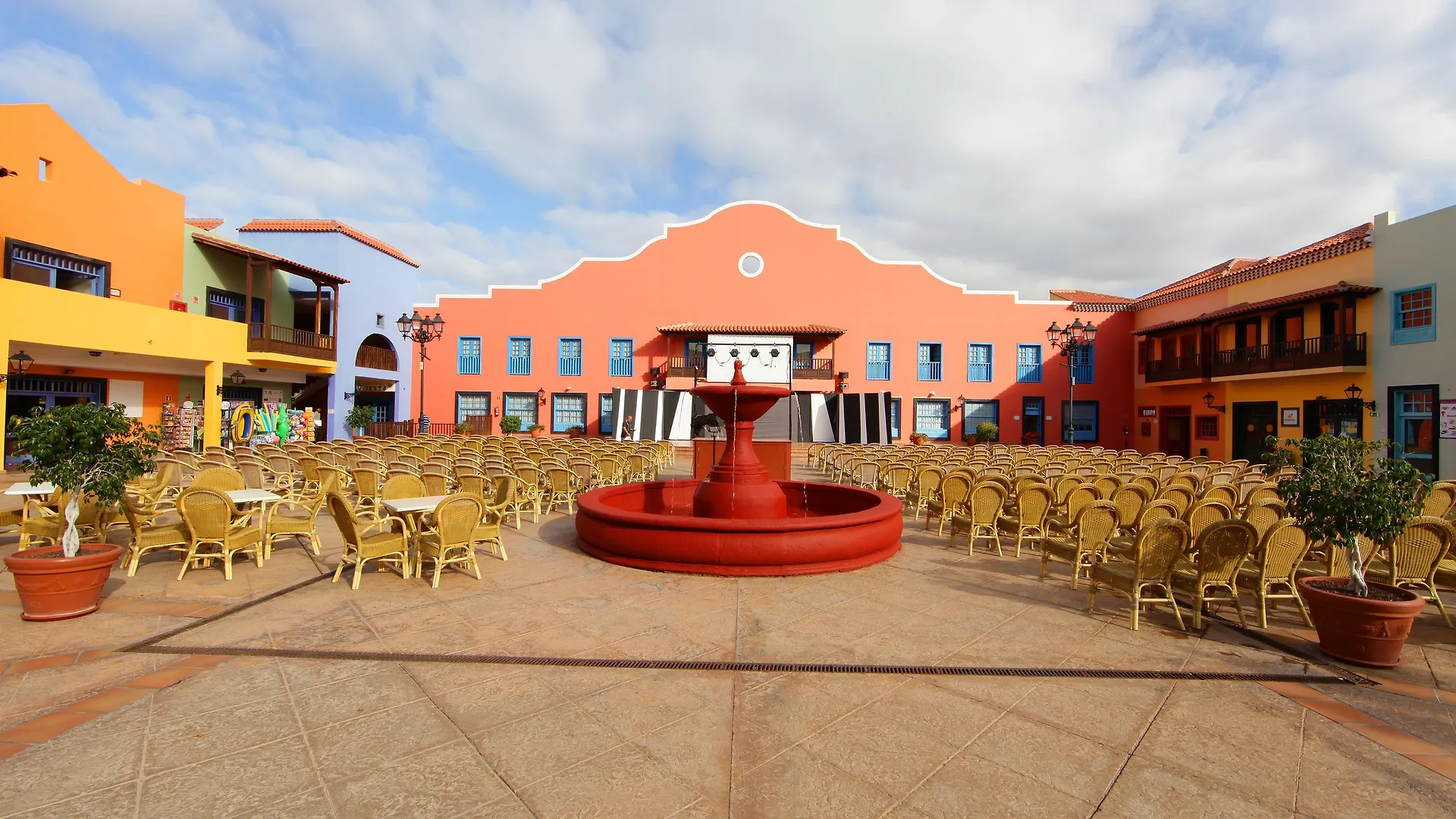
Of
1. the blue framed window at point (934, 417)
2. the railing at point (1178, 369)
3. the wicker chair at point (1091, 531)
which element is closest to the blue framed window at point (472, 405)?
the blue framed window at point (934, 417)

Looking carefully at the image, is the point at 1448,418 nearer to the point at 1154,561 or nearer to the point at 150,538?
the point at 1154,561

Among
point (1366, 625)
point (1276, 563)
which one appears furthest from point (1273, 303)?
point (1366, 625)

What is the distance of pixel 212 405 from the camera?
19062 millimetres

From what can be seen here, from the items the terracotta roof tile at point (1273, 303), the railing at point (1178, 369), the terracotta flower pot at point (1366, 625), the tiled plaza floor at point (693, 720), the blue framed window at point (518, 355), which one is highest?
the terracotta roof tile at point (1273, 303)

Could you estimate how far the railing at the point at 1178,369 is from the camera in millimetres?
23641

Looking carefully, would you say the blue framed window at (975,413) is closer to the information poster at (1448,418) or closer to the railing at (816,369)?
the railing at (816,369)

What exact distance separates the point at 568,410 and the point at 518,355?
3456 mm

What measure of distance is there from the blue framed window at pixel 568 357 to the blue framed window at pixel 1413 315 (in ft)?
91.5

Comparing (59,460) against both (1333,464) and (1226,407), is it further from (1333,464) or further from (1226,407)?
(1226,407)

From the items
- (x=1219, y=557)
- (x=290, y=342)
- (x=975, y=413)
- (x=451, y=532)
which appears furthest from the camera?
(x=975, y=413)

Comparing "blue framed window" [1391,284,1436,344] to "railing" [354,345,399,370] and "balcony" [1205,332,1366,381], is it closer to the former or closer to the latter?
"balcony" [1205,332,1366,381]

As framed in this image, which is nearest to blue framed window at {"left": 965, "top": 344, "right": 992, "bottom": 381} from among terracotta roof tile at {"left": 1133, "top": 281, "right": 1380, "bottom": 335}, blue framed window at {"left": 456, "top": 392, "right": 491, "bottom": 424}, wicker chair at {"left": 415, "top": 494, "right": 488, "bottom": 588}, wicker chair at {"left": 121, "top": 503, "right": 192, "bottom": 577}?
terracotta roof tile at {"left": 1133, "top": 281, "right": 1380, "bottom": 335}

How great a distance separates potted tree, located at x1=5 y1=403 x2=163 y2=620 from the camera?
4613 millimetres

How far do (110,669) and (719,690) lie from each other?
3.59 meters
